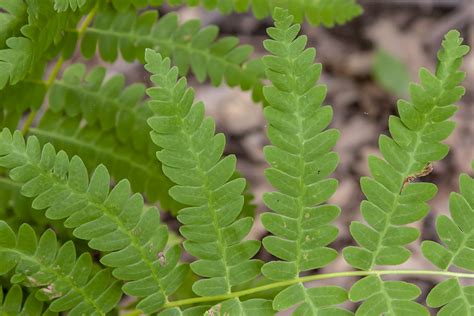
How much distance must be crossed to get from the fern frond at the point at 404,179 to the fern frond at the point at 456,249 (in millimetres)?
46

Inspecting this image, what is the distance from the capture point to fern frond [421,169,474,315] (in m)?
1.39

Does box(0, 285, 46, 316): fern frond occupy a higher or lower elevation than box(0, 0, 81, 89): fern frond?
lower

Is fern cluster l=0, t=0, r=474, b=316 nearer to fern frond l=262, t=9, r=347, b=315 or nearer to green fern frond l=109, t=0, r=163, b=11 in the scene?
fern frond l=262, t=9, r=347, b=315

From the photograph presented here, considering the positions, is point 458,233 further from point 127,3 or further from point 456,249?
point 127,3

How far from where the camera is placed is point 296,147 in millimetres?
1383

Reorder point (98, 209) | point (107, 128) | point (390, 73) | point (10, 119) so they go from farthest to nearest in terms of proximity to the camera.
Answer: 1. point (390, 73)
2. point (107, 128)
3. point (10, 119)
4. point (98, 209)

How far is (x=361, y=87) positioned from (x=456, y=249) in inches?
115

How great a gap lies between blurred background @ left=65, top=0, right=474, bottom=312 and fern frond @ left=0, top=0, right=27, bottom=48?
91.6 inches

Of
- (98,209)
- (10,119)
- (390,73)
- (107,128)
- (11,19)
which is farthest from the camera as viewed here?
(390,73)

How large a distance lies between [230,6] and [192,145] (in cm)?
68

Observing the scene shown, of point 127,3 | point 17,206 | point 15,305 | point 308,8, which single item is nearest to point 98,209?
point 15,305

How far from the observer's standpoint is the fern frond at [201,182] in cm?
134

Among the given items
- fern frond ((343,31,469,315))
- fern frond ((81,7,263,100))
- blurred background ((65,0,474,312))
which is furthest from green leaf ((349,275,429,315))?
blurred background ((65,0,474,312))

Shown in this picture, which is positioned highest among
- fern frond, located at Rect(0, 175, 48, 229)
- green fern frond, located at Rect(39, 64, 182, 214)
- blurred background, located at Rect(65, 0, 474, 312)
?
green fern frond, located at Rect(39, 64, 182, 214)
